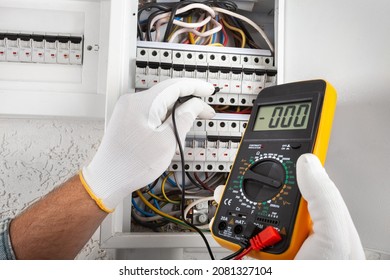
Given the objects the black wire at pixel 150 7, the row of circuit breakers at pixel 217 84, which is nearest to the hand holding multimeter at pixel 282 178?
the row of circuit breakers at pixel 217 84

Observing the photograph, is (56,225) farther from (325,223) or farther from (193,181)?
(325,223)

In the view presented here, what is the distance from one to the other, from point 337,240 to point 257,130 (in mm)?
273

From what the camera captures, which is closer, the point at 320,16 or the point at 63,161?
the point at 320,16

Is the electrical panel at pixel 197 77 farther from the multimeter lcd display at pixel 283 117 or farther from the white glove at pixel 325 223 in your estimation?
the white glove at pixel 325 223

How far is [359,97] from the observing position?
602mm

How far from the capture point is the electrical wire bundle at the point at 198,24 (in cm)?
89

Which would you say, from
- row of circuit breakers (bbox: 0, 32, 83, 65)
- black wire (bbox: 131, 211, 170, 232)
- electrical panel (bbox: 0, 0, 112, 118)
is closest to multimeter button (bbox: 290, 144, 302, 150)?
black wire (bbox: 131, 211, 170, 232)

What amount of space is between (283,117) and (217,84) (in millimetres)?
224

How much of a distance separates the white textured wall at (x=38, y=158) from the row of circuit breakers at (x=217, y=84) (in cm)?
34

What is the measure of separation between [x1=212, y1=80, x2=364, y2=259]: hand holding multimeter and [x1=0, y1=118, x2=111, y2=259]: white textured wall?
532mm

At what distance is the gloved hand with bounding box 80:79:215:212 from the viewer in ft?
2.36

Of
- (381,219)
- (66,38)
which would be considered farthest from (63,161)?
(381,219)

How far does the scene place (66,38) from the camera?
0.97 meters

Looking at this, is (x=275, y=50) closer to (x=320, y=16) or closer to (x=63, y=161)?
(x=320, y=16)
